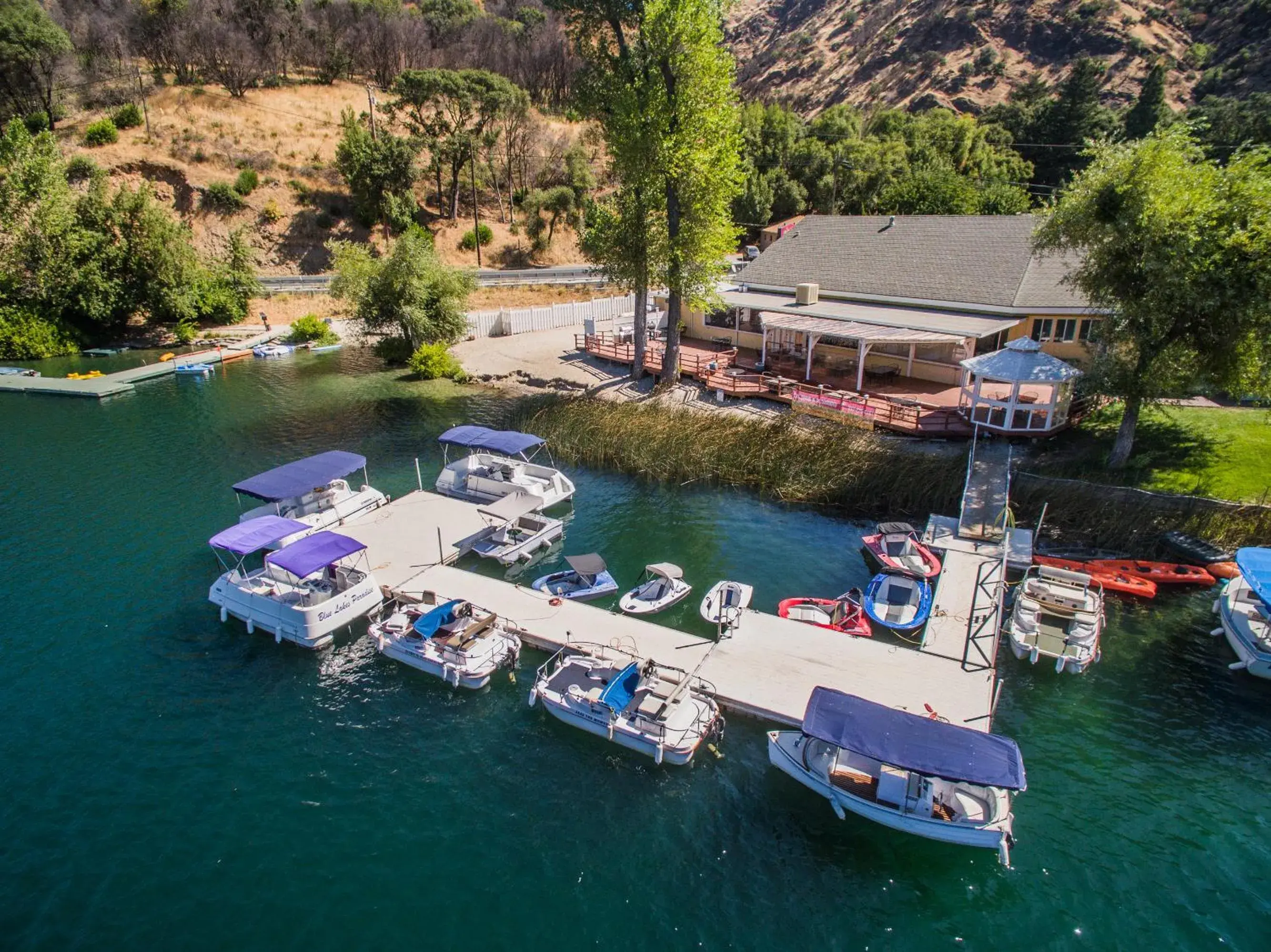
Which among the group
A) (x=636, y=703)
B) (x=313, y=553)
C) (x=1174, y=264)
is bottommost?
(x=636, y=703)

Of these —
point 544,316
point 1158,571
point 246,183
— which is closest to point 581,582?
point 1158,571

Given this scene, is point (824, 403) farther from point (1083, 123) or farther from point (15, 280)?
point (1083, 123)

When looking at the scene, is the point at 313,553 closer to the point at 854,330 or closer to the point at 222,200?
the point at 854,330

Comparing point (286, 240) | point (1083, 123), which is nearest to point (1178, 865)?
point (286, 240)

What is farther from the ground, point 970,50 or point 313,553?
point 970,50

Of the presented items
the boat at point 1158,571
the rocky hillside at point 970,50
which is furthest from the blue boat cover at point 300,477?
the rocky hillside at point 970,50

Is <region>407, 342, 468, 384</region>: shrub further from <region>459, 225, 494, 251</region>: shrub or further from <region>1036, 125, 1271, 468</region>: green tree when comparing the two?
<region>459, 225, 494, 251</region>: shrub

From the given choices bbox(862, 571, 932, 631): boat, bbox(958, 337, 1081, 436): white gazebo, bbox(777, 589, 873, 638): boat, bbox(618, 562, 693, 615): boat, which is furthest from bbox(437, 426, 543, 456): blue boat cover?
bbox(958, 337, 1081, 436): white gazebo

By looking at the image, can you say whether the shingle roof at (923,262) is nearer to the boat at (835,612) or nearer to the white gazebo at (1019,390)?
the white gazebo at (1019,390)
